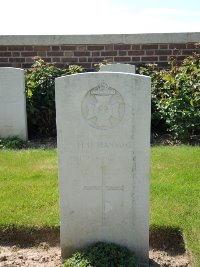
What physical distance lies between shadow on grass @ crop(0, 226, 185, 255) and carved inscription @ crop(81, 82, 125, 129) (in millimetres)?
1194

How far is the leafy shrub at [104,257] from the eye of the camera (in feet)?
9.48

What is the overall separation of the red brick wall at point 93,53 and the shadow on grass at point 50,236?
5060 millimetres

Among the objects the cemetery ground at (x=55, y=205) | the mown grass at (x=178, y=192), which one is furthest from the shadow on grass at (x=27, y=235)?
the mown grass at (x=178, y=192)

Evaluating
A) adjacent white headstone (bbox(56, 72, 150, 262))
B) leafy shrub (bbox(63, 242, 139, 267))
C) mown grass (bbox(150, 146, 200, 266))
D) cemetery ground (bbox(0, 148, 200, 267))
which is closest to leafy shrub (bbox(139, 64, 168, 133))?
→ mown grass (bbox(150, 146, 200, 266))

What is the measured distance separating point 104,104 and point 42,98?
4460mm

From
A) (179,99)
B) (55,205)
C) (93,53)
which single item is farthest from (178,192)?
(93,53)

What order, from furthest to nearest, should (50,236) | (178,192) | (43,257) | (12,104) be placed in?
(12,104)
(178,192)
(50,236)
(43,257)

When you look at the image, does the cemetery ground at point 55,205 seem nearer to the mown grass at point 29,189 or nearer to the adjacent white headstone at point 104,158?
the mown grass at point 29,189

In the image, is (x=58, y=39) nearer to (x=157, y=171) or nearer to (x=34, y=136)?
(x=34, y=136)

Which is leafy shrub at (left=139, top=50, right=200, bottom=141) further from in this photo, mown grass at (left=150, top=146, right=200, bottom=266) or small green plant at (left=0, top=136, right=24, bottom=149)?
small green plant at (left=0, top=136, right=24, bottom=149)

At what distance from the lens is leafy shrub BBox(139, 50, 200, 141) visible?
6461 millimetres

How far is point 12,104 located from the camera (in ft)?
22.1

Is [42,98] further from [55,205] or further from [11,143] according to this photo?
[55,205]

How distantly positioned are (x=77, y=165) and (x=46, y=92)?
436 cm
